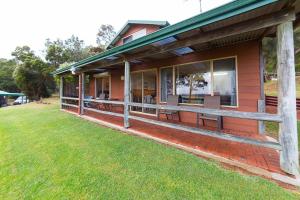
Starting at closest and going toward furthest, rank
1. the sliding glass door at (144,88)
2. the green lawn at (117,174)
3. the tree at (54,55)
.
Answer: the green lawn at (117,174)
the sliding glass door at (144,88)
the tree at (54,55)

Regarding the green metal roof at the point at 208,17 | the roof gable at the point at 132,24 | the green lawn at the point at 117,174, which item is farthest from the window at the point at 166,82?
the roof gable at the point at 132,24

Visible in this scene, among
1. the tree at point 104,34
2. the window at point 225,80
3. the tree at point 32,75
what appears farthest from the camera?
the tree at point 104,34

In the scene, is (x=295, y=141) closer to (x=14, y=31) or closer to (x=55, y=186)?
(x=55, y=186)

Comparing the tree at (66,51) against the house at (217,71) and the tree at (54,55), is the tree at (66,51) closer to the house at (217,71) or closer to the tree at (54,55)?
the tree at (54,55)

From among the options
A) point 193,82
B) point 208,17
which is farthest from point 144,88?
point 208,17

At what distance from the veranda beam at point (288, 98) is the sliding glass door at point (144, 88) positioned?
16.6 ft

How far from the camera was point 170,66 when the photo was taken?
21.5ft

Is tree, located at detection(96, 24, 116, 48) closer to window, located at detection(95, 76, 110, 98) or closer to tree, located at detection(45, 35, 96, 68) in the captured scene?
tree, located at detection(45, 35, 96, 68)

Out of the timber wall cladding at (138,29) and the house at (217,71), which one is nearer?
the house at (217,71)

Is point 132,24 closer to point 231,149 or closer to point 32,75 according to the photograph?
point 231,149

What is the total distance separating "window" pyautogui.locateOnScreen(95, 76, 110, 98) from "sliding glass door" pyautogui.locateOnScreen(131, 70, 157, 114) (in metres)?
2.55

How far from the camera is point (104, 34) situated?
3353cm

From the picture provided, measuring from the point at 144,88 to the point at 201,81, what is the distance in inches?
116

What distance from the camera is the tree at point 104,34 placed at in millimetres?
33219
